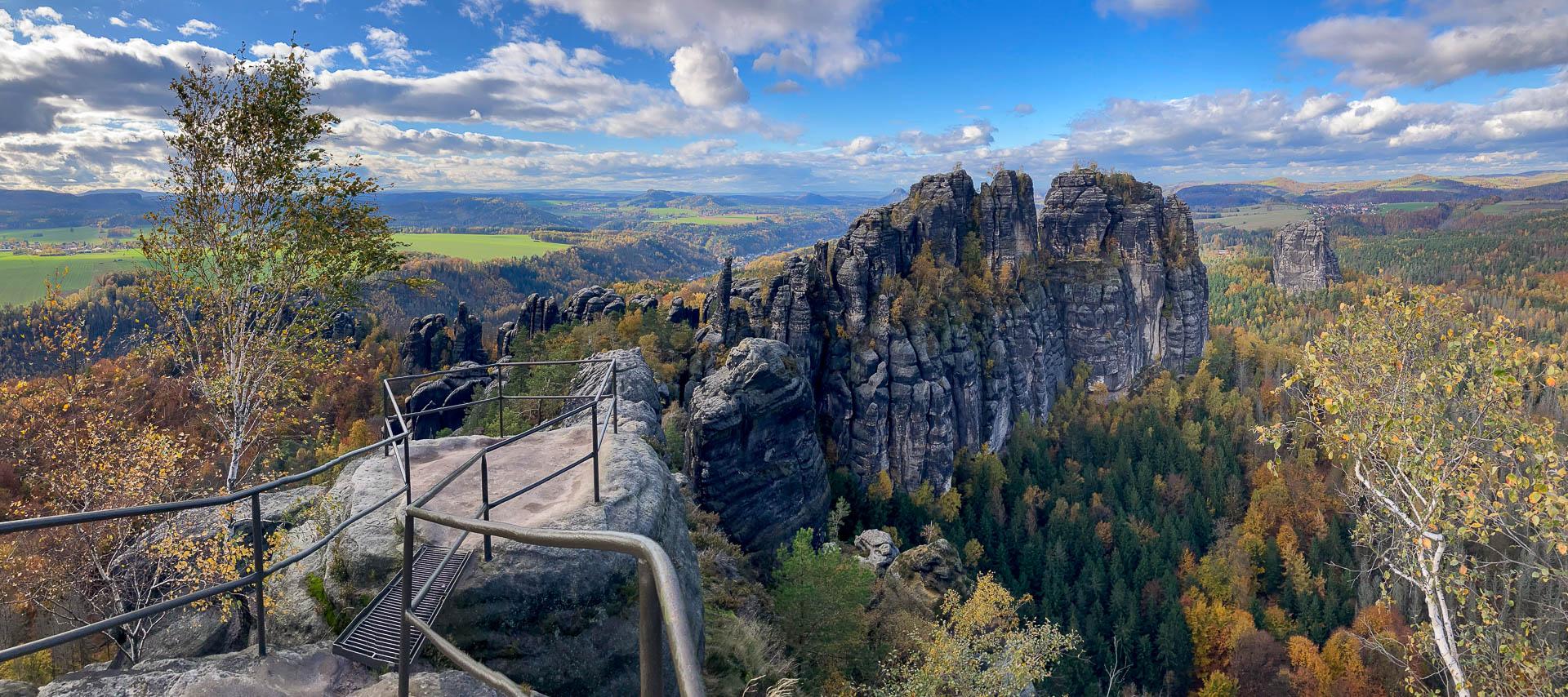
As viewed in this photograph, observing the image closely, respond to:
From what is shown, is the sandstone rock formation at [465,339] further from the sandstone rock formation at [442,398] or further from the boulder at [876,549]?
the boulder at [876,549]

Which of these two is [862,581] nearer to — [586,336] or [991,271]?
[586,336]

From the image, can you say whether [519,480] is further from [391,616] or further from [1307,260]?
[1307,260]

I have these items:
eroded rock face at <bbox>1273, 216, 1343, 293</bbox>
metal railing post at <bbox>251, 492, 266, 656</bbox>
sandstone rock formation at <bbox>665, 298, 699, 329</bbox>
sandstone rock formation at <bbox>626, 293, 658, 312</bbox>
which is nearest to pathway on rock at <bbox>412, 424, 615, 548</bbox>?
metal railing post at <bbox>251, 492, 266, 656</bbox>

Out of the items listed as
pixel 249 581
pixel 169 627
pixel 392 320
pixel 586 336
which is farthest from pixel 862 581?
pixel 392 320

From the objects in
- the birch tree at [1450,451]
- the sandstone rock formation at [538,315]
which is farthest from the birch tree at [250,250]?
the sandstone rock formation at [538,315]

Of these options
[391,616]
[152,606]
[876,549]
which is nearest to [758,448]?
[876,549]

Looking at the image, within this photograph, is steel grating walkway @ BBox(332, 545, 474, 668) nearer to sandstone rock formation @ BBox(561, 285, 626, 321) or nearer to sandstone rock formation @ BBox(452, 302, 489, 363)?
sandstone rock formation @ BBox(561, 285, 626, 321)
